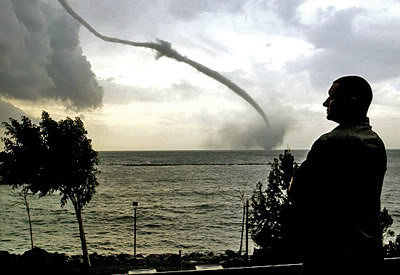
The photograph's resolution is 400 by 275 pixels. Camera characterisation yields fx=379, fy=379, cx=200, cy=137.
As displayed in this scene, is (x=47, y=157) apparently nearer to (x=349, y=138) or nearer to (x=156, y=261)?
(x=156, y=261)

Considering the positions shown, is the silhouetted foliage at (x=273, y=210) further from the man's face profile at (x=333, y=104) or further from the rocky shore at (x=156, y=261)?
the man's face profile at (x=333, y=104)

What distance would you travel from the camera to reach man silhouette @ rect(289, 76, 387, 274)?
187 centimetres

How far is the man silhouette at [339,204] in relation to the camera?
6.14 ft

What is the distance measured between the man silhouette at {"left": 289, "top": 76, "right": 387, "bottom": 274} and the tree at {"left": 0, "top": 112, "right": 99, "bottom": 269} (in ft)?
84.1

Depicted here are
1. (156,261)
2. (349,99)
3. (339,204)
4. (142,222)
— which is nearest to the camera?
(339,204)

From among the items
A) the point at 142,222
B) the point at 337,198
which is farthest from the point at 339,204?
the point at 142,222

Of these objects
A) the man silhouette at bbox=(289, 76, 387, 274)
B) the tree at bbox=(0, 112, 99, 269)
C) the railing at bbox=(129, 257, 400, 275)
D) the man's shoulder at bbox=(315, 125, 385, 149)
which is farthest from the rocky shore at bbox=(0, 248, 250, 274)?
the man's shoulder at bbox=(315, 125, 385, 149)

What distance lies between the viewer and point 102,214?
66.1 meters

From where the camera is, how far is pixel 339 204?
186 cm

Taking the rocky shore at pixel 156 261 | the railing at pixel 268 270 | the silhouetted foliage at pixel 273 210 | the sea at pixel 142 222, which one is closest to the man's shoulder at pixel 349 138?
the railing at pixel 268 270

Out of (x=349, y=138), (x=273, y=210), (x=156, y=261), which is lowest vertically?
(x=156, y=261)

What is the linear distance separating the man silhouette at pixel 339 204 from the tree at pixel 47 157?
25.6 metres

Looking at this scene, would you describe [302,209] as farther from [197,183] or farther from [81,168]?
[197,183]

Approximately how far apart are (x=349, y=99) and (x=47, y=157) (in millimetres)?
26181
